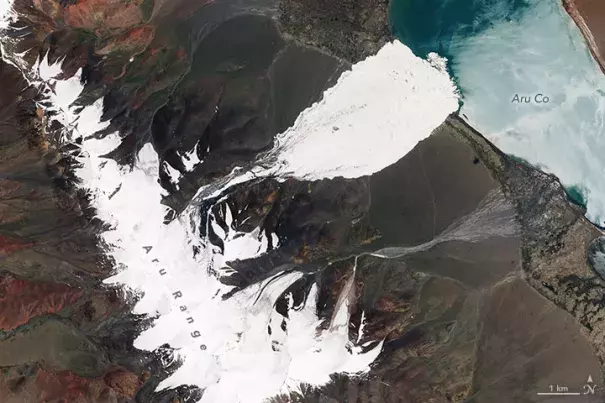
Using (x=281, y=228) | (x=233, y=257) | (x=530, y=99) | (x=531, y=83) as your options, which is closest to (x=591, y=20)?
(x=531, y=83)

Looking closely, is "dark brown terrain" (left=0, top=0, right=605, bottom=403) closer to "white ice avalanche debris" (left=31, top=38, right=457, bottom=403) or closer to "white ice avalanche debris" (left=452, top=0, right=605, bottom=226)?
"white ice avalanche debris" (left=31, top=38, right=457, bottom=403)

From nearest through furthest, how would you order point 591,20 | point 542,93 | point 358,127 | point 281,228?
point 281,228 → point 358,127 → point 591,20 → point 542,93

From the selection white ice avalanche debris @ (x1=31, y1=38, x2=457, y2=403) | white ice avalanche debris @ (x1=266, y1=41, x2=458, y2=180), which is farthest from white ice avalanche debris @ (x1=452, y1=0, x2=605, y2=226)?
white ice avalanche debris @ (x1=31, y1=38, x2=457, y2=403)

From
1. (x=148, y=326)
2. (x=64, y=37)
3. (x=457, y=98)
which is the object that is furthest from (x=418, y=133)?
(x=64, y=37)

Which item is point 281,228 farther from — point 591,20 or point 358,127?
point 591,20

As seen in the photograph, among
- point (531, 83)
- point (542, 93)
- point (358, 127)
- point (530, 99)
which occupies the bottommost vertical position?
point (358, 127)
